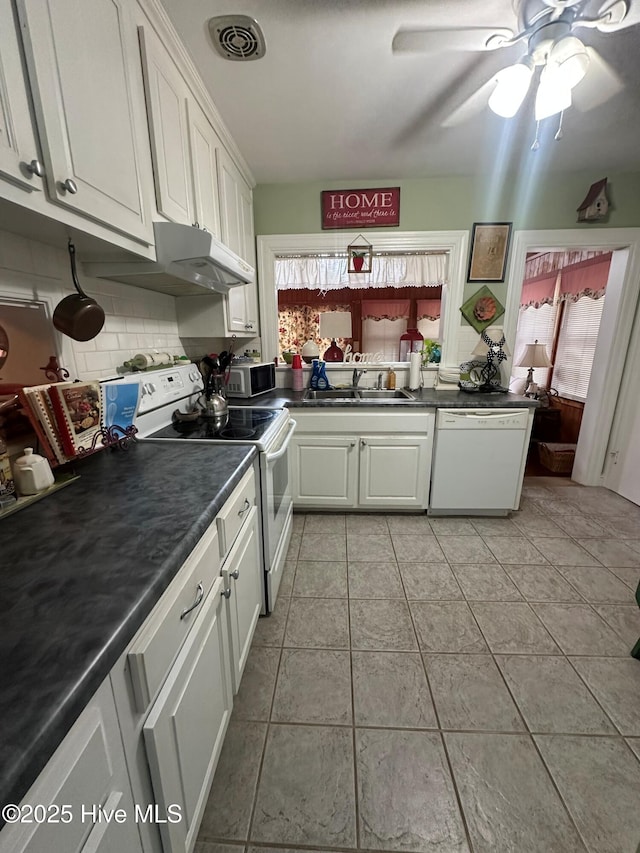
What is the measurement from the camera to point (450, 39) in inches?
47.6

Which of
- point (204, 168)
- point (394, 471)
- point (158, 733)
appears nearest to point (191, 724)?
point (158, 733)

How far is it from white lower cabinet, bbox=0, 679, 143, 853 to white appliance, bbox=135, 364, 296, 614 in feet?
3.15

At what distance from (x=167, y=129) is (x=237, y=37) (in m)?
0.44

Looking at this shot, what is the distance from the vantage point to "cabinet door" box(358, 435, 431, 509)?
7.94ft

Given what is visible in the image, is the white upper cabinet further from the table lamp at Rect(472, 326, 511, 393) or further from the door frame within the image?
the door frame

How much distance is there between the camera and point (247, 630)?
134 cm

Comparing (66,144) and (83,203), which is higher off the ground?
(66,144)

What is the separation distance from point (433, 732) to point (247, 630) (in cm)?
74

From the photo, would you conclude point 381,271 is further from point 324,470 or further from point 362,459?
point 324,470

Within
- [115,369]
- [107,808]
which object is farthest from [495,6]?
[107,808]

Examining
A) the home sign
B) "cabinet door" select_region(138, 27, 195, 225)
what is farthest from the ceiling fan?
the home sign

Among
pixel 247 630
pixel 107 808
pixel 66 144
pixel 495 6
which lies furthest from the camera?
pixel 247 630

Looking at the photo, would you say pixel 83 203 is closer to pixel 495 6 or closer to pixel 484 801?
pixel 495 6

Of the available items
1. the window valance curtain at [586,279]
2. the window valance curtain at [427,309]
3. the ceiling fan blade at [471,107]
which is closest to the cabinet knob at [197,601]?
the ceiling fan blade at [471,107]
